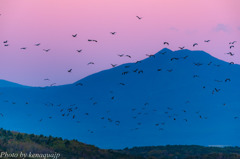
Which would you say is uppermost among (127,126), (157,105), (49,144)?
(157,105)

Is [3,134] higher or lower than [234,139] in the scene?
lower

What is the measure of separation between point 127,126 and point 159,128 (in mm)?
21866

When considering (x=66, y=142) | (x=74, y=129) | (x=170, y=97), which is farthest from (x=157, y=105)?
(x=66, y=142)

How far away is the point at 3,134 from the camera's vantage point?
44406 millimetres

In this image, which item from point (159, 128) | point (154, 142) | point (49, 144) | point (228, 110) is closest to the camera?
point (49, 144)

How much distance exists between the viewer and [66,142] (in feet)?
145

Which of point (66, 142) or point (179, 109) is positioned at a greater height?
point (179, 109)

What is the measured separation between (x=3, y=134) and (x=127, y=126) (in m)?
142

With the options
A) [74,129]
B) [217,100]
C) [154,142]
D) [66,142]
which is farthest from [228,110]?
[66,142]

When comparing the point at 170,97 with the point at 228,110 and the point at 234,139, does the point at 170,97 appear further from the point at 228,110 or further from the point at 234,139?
the point at 234,139

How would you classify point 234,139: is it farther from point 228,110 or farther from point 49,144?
point 49,144

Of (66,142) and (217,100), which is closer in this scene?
(66,142)

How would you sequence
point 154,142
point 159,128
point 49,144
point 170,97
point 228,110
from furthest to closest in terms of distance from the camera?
point 170,97
point 228,110
point 159,128
point 154,142
point 49,144

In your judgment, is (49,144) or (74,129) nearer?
(49,144)
